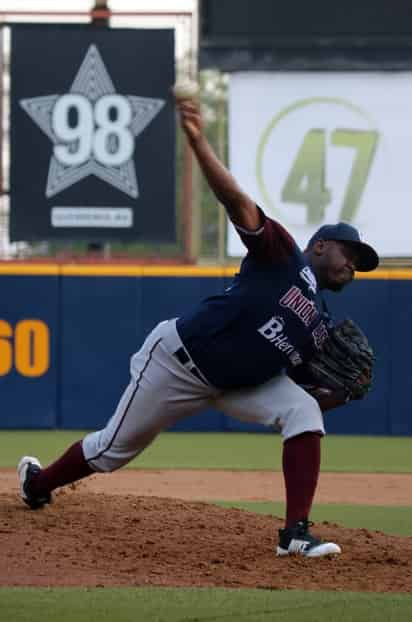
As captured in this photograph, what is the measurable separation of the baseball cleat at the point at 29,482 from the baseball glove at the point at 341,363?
4.07 feet

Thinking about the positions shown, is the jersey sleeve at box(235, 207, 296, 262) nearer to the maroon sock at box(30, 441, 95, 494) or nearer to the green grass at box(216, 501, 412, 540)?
the maroon sock at box(30, 441, 95, 494)

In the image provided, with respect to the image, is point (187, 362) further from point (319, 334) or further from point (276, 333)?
point (319, 334)

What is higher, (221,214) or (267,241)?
(267,241)

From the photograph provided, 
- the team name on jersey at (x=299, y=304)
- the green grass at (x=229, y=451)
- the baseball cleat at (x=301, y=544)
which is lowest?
the green grass at (x=229, y=451)

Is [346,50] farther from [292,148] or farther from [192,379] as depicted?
[192,379]

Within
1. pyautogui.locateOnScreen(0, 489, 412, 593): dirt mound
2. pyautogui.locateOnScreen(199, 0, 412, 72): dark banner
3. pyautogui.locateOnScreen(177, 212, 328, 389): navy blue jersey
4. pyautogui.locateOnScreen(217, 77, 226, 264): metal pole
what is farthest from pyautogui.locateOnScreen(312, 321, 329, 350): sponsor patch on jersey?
pyautogui.locateOnScreen(199, 0, 412, 72): dark banner

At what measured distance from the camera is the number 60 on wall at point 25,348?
11.1 m

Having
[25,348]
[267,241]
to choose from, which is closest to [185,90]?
[267,241]

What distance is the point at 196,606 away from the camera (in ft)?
13.7

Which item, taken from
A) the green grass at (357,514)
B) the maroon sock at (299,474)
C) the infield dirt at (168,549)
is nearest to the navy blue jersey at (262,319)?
the maroon sock at (299,474)

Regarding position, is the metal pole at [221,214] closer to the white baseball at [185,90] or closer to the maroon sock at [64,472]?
the maroon sock at [64,472]

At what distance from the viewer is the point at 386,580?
4.73 metres

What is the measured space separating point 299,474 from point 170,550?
0.58 metres

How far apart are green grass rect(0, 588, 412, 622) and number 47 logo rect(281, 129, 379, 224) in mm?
7506
